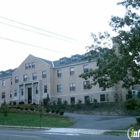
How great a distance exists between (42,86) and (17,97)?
21.6 feet

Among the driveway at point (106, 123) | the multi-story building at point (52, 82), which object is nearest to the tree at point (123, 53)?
the driveway at point (106, 123)

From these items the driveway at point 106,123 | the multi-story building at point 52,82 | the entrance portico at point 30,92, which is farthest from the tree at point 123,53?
the entrance portico at point 30,92

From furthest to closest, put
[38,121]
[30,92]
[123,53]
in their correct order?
[30,92], [38,121], [123,53]

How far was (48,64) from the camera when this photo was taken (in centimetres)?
5434

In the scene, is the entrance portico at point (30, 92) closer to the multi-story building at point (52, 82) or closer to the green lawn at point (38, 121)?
the multi-story building at point (52, 82)

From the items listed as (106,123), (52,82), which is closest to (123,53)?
(106,123)

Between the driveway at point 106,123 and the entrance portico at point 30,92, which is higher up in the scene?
the entrance portico at point 30,92

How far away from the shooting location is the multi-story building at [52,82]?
4969 cm

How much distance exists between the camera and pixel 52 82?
177 ft

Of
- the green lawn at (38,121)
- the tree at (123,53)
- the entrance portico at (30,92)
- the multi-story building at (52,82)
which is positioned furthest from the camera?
the entrance portico at (30,92)

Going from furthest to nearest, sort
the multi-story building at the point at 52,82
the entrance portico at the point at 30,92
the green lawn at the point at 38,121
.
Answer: the entrance portico at the point at 30,92 → the multi-story building at the point at 52,82 → the green lawn at the point at 38,121

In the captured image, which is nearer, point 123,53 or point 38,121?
point 123,53

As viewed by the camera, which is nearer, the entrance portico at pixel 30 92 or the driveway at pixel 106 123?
the driveway at pixel 106 123

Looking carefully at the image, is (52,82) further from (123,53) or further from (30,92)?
(123,53)
